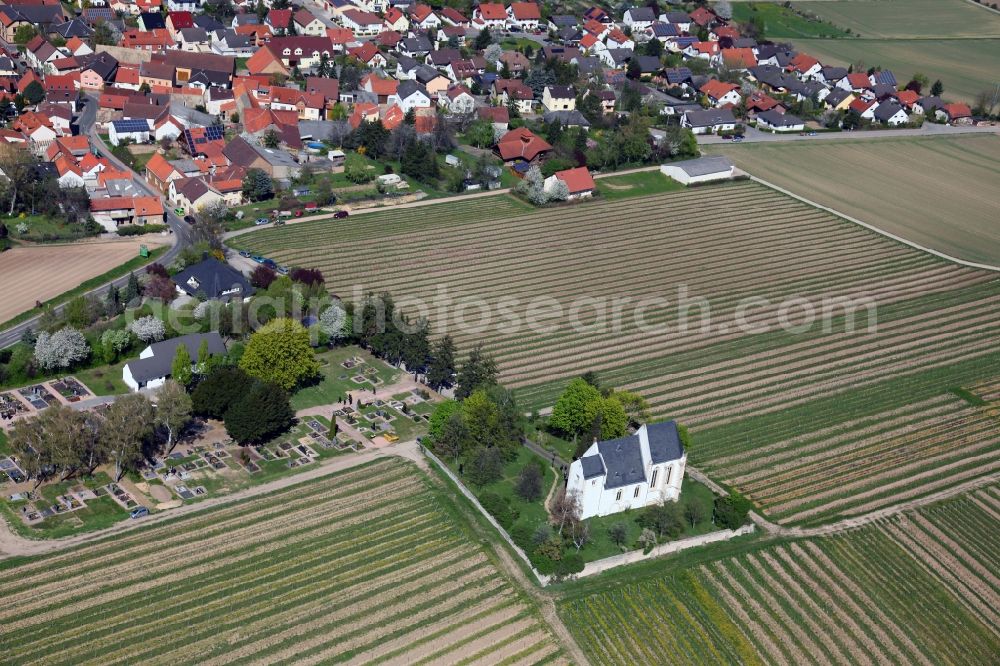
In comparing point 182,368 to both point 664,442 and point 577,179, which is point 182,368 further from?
point 577,179

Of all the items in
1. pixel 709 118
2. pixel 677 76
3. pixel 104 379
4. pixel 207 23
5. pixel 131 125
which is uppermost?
pixel 207 23

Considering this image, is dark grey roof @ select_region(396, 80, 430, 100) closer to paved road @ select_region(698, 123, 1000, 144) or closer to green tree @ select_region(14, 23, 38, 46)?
paved road @ select_region(698, 123, 1000, 144)

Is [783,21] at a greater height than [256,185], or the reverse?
[783,21]

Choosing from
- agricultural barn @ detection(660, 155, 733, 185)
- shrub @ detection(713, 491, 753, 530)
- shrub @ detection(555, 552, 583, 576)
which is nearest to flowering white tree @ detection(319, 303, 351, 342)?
shrub @ detection(555, 552, 583, 576)

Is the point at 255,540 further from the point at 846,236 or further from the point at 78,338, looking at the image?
Answer: the point at 846,236

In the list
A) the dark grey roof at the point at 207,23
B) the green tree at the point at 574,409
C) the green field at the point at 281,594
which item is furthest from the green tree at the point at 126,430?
the dark grey roof at the point at 207,23

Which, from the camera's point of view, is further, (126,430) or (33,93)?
(33,93)

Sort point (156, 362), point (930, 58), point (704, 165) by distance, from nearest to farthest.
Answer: point (156, 362) < point (704, 165) < point (930, 58)

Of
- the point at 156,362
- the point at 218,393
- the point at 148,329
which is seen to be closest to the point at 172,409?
the point at 218,393
